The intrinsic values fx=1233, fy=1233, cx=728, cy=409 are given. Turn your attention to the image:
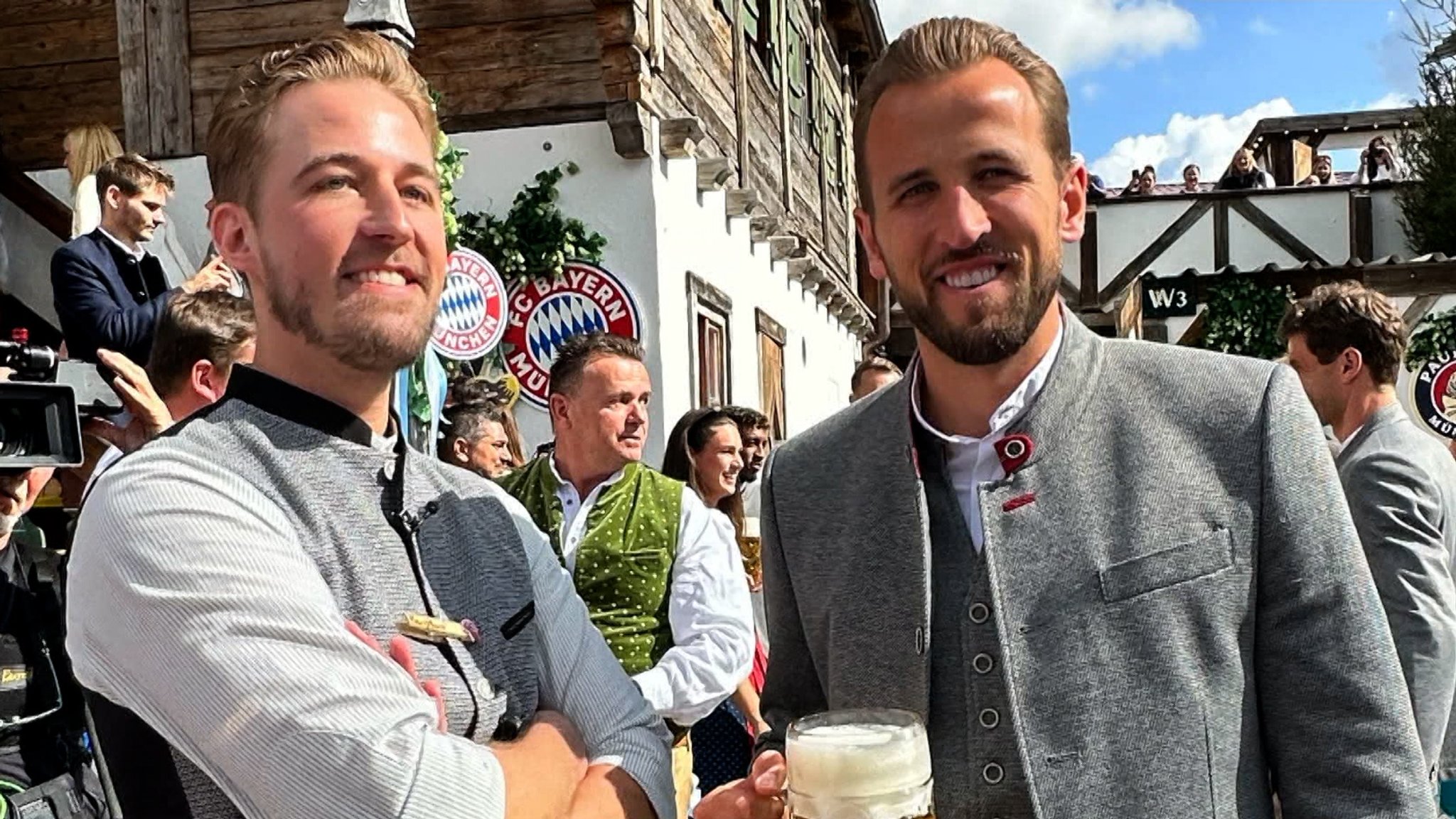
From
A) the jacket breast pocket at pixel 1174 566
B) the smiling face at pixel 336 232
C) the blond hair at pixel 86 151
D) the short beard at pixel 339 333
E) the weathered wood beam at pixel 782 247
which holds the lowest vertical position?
the jacket breast pocket at pixel 1174 566

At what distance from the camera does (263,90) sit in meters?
1.52

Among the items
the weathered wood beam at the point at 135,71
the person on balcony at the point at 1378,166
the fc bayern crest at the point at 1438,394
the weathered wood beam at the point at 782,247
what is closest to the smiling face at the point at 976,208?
the weathered wood beam at the point at 135,71

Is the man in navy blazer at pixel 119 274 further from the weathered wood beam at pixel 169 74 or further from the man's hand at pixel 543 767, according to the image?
the man's hand at pixel 543 767

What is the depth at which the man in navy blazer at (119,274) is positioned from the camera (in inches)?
162

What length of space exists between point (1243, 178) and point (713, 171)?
11.6 m

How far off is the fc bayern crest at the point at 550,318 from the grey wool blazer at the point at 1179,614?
514 centimetres

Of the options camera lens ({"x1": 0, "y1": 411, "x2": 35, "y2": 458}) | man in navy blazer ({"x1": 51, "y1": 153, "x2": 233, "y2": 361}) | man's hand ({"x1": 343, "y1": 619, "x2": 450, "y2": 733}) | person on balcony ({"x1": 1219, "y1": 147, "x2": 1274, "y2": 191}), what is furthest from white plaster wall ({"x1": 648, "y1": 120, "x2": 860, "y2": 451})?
person on balcony ({"x1": 1219, "y1": 147, "x2": 1274, "y2": 191})

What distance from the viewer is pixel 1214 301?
10.6 meters

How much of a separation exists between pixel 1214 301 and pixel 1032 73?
9857 millimetres

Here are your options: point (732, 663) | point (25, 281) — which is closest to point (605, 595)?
point (732, 663)

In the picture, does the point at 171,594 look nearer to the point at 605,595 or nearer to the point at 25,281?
the point at 605,595

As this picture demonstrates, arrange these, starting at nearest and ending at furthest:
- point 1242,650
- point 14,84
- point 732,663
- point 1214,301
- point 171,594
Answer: point 171,594
point 1242,650
point 732,663
point 14,84
point 1214,301

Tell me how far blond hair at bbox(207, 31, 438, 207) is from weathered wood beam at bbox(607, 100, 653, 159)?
488 centimetres

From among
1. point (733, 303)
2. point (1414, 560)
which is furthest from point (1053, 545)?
point (733, 303)
